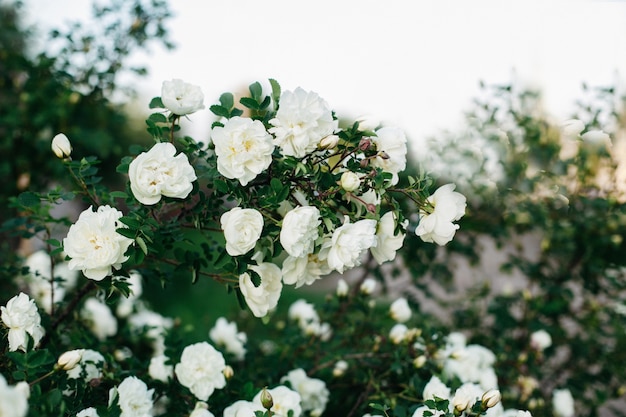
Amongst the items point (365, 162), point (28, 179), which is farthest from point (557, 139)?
point (28, 179)

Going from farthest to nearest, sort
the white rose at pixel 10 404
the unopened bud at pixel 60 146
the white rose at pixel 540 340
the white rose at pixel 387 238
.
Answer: the white rose at pixel 540 340, the unopened bud at pixel 60 146, the white rose at pixel 387 238, the white rose at pixel 10 404

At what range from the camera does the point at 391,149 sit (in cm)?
122

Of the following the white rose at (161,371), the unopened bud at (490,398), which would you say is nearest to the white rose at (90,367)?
the white rose at (161,371)

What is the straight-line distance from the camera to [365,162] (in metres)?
1.22

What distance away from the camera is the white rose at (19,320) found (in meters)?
1.15

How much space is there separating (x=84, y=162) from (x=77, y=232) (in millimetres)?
221

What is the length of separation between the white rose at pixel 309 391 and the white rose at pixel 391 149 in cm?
78

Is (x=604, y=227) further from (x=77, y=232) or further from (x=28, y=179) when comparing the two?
(x=28, y=179)

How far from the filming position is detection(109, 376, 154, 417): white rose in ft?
4.19

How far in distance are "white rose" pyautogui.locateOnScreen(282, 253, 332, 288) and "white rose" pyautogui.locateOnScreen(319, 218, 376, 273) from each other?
0.10 m

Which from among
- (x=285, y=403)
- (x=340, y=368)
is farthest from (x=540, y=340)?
(x=285, y=403)

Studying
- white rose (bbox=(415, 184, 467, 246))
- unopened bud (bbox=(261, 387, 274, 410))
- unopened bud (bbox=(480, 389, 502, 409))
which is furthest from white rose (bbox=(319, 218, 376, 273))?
unopened bud (bbox=(480, 389, 502, 409))

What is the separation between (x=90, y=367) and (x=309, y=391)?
650mm

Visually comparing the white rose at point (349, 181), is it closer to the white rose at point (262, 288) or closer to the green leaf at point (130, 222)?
the white rose at point (262, 288)
